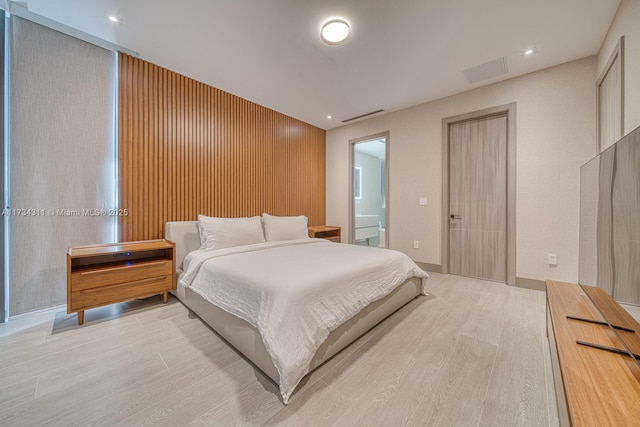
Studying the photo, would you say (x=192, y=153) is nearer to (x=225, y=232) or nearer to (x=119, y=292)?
(x=225, y=232)

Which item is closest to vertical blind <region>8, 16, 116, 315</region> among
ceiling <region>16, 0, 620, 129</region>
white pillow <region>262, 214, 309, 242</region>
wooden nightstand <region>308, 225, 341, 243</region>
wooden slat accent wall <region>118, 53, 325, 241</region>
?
wooden slat accent wall <region>118, 53, 325, 241</region>

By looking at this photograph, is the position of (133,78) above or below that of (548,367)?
above

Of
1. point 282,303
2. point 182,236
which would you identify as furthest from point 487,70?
point 182,236

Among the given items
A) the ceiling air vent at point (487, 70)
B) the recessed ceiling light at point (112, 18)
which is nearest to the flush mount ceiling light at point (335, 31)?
the ceiling air vent at point (487, 70)

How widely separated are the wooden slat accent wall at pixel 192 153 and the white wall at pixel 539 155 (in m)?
2.31

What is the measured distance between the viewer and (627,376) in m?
0.92

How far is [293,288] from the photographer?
150cm

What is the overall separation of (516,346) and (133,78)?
444 cm

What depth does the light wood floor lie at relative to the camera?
121 centimetres

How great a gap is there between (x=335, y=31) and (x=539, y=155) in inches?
109

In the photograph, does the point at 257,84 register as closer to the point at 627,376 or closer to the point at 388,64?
the point at 388,64

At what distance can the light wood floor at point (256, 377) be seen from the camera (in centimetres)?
121

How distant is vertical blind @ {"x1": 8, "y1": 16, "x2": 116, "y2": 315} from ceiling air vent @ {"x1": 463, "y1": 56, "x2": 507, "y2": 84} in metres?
4.10

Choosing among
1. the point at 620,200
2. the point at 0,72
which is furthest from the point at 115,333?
the point at 620,200
